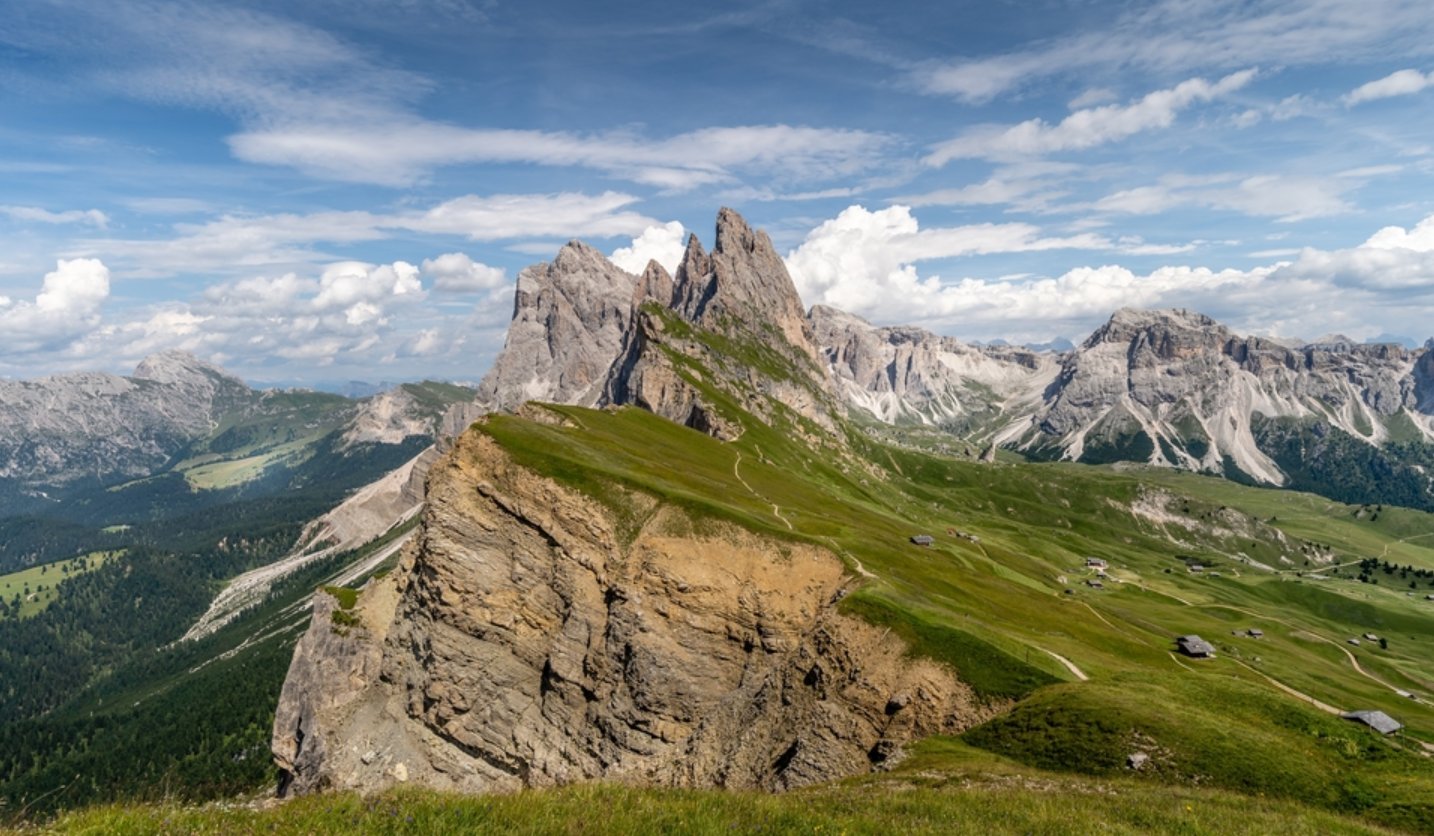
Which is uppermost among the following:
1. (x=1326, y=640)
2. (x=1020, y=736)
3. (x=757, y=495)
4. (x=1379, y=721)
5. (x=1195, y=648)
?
(x=757, y=495)

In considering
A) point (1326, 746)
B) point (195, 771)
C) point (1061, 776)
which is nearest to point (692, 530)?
point (1061, 776)

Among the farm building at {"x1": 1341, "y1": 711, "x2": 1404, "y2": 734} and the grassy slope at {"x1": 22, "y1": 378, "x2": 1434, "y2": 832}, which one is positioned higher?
the grassy slope at {"x1": 22, "y1": 378, "x2": 1434, "y2": 832}

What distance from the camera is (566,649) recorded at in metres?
70.6

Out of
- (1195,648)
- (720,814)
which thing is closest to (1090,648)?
(1195,648)

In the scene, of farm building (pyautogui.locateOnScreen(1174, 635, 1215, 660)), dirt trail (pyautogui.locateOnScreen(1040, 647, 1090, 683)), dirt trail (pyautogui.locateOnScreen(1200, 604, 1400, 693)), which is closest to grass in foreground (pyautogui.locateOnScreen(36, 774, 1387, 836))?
dirt trail (pyautogui.locateOnScreen(1040, 647, 1090, 683))

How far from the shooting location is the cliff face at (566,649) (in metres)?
65.8

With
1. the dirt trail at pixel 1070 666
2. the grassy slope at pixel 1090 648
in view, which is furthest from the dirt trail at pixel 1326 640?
the dirt trail at pixel 1070 666

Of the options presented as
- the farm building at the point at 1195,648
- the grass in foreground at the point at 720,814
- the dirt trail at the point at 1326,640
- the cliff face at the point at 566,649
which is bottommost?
the dirt trail at the point at 1326,640

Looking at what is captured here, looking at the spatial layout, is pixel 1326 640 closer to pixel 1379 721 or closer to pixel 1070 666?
pixel 1379 721

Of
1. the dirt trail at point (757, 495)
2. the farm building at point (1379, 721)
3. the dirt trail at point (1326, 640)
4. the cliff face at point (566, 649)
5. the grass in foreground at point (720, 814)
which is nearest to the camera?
the grass in foreground at point (720, 814)

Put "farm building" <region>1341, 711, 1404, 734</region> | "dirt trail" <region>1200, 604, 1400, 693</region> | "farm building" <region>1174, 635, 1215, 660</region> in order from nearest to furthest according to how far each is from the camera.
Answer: "farm building" <region>1341, 711, 1404, 734</region> → "farm building" <region>1174, 635, 1215, 660</region> → "dirt trail" <region>1200, 604, 1400, 693</region>

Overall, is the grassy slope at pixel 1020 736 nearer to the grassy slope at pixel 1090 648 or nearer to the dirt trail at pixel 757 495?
the grassy slope at pixel 1090 648

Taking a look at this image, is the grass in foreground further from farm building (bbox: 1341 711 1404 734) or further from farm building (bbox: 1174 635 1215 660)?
farm building (bbox: 1174 635 1215 660)

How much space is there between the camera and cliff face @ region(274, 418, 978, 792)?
6581cm
